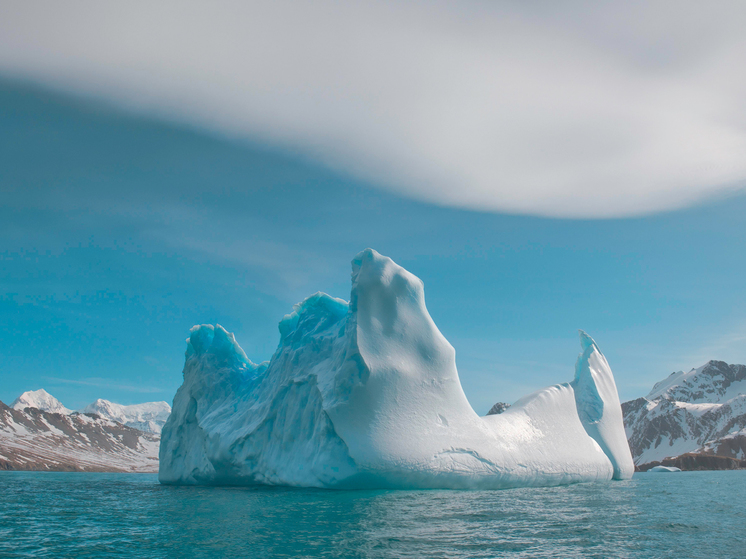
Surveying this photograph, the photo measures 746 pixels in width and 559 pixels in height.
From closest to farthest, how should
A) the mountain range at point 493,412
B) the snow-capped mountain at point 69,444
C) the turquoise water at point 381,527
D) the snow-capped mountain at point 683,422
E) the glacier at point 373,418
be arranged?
the turquoise water at point 381,527 → the glacier at point 373,418 → the snow-capped mountain at point 69,444 → the mountain range at point 493,412 → the snow-capped mountain at point 683,422

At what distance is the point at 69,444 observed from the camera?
474 ft

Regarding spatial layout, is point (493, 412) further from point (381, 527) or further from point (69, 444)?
point (381, 527)

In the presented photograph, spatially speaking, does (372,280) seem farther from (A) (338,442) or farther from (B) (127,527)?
(B) (127,527)

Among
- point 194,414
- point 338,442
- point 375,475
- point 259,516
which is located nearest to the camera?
point 259,516

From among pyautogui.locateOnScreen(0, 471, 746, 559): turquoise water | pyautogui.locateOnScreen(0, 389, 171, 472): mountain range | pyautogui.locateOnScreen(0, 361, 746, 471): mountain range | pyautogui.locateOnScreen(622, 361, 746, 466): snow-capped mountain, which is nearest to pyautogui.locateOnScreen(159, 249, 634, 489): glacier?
pyautogui.locateOnScreen(0, 471, 746, 559): turquoise water

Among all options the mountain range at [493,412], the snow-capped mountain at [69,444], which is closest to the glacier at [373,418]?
the snow-capped mountain at [69,444]

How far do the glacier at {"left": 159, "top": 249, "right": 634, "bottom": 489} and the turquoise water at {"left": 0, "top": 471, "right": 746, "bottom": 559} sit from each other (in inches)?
73.8

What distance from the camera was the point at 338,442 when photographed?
60.1ft

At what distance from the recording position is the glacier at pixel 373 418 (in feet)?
59.0

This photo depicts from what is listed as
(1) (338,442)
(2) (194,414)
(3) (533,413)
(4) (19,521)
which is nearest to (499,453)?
(3) (533,413)

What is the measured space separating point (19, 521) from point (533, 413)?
61.8 feet

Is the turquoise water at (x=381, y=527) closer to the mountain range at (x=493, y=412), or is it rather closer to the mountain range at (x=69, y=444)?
the mountain range at (x=69, y=444)

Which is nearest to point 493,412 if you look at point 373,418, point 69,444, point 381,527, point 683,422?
point 683,422

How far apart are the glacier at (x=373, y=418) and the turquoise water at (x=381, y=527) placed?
1.87 meters
